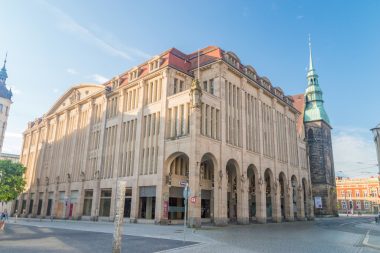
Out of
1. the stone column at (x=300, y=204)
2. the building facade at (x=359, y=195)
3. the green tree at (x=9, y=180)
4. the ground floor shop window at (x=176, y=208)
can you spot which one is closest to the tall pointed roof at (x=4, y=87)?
the green tree at (x=9, y=180)

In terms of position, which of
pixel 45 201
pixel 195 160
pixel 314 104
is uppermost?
pixel 314 104

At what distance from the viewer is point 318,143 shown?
7656 cm

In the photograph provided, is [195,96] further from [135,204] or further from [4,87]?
[4,87]

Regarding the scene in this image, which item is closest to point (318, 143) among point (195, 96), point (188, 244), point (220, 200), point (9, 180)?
point (220, 200)

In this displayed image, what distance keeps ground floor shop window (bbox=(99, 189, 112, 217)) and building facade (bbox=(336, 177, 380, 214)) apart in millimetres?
96652

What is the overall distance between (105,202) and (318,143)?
57730 millimetres

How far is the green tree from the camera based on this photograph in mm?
45562

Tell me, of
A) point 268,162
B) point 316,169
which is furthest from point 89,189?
point 316,169

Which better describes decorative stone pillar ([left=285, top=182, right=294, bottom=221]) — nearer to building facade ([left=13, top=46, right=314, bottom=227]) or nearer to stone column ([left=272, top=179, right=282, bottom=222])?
building facade ([left=13, top=46, right=314, bottom=227])

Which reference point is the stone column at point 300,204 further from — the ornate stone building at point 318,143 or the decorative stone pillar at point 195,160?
the decorative stone pillar at point 195,160

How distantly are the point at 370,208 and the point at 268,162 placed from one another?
89479 mm

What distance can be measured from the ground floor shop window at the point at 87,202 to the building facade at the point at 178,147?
19 cm

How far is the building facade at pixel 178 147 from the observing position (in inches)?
1329

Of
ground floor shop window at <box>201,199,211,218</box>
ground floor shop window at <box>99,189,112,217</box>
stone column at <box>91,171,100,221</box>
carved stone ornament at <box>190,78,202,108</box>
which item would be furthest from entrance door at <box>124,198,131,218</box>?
carved stone ornament at <box>190,78,202,108</box>
